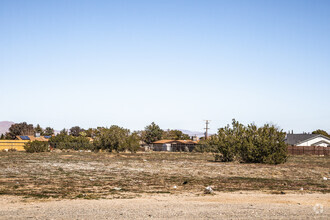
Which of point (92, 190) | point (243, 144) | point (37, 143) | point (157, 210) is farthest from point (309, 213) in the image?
point (37, 143)

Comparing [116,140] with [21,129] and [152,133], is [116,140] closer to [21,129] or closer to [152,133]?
[152,133]

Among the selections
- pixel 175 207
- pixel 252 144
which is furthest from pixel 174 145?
pixel 175 207

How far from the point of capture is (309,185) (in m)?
16.7

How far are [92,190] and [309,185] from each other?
31.6 ft

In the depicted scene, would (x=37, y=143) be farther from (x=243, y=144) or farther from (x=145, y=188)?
(x=145, y=188)

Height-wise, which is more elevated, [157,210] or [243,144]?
[243,144]

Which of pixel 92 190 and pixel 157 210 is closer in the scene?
pixel 157 210

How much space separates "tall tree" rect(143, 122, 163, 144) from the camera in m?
116

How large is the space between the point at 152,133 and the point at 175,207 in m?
106

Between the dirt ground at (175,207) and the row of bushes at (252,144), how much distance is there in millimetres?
21731

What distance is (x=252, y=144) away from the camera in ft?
112

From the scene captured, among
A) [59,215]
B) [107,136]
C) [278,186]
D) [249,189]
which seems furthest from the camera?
[107,136]

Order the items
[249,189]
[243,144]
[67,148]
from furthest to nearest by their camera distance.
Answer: [67,148]
[243,144]
[249,189]

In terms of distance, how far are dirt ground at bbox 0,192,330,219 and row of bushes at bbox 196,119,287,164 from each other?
21.7 metres
